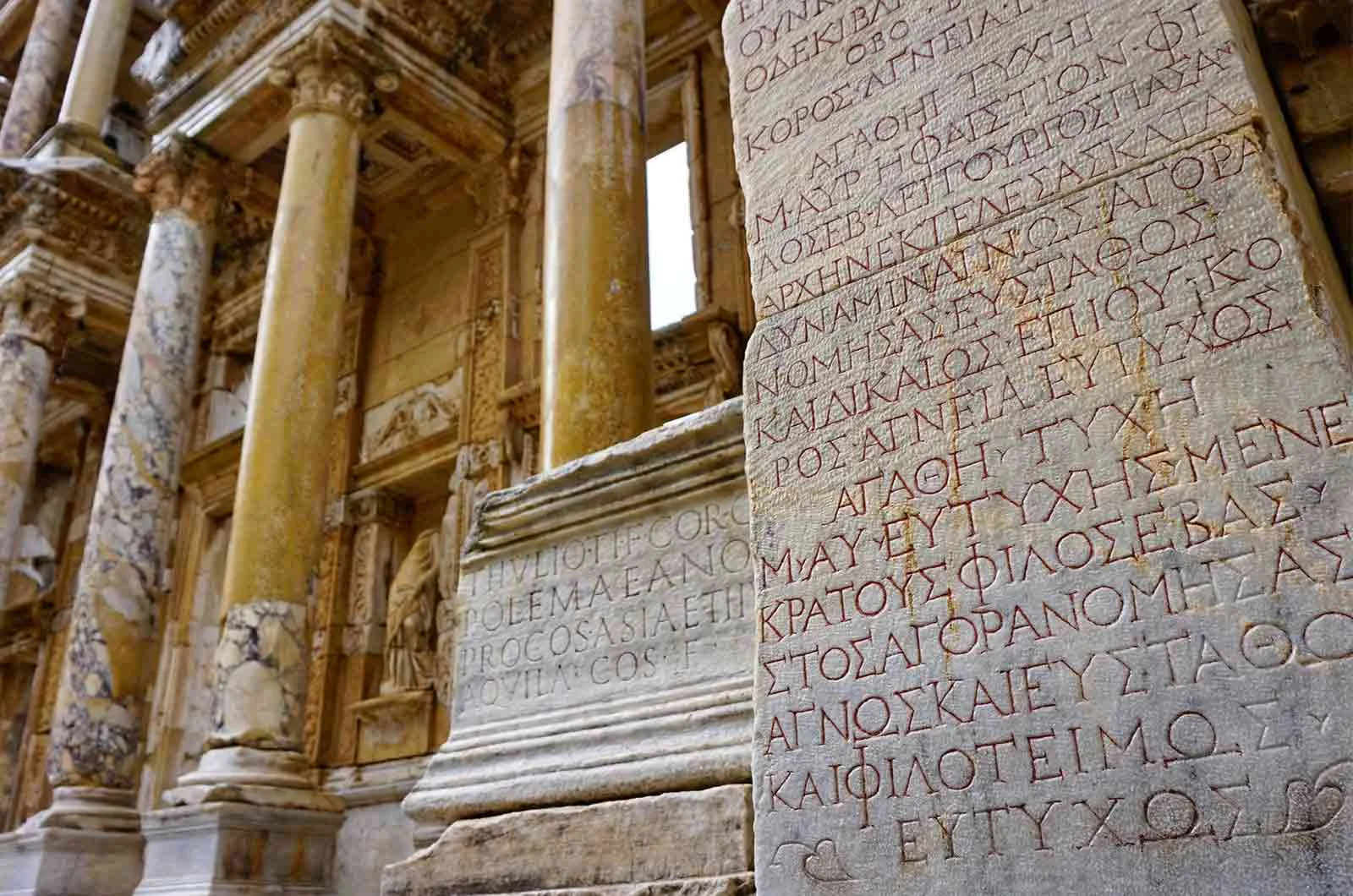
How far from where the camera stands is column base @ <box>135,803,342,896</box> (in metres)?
6.66

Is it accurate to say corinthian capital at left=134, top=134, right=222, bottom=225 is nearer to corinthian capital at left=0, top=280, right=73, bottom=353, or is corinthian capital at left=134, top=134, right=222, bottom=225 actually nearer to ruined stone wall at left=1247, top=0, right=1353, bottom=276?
corinthian capital at left=0, top=280, right=73, bottom=353

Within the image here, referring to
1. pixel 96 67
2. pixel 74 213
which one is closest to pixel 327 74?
pixel 74 213

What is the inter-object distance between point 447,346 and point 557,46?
5.32 m

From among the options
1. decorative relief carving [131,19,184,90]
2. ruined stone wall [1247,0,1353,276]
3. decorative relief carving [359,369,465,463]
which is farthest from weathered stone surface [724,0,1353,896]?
decorative relief carving [131,19,184,90]

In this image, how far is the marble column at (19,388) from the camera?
37.9 feet

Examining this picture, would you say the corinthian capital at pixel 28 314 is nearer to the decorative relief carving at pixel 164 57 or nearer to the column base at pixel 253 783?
the decorative relief carving at pixel 164 57

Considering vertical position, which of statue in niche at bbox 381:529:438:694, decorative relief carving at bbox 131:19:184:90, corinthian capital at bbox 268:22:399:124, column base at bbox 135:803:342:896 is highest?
decorative relief carving at bbox 131:19:184:90

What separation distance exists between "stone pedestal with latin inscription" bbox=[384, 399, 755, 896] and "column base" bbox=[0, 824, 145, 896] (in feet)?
18.8

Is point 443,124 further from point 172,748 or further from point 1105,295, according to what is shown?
point 1105,295

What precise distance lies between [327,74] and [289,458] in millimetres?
3389

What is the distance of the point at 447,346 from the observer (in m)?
11.6

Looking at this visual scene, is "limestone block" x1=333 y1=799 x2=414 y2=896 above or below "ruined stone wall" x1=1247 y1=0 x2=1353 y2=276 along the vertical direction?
below

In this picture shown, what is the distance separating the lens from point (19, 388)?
39.8 ft

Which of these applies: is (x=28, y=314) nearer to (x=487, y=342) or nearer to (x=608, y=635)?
(x=487, y=342)
